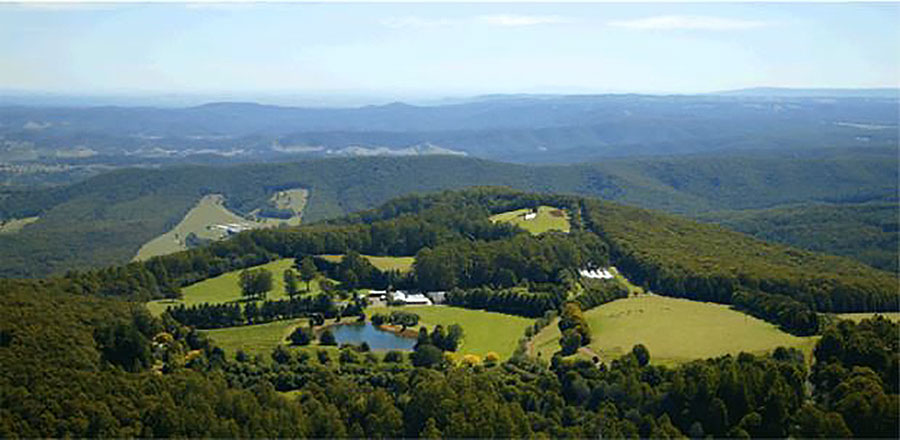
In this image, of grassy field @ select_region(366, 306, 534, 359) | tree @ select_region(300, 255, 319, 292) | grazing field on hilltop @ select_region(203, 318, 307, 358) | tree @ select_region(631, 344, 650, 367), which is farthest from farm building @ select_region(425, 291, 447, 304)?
tree @ select_region(631, 344, 650, 367)

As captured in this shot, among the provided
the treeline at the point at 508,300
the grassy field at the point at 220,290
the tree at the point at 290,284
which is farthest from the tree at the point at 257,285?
the treeline at the point at 508,300

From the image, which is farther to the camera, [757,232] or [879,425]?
[757,232]

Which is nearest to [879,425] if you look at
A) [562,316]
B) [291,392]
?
[562,316]

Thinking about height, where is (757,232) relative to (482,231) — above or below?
below

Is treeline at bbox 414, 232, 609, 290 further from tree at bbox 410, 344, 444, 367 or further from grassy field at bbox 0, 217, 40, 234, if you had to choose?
grassy field at bbox 0, 217, 40, 234

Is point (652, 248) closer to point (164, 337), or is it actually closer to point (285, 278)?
point (285, 278)

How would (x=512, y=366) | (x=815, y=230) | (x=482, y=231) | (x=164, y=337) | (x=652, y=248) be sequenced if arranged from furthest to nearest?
(x=815, y=230) < (x=482, y=231) < (x=652, y=248) < (x=164, y=337) < (x=512, y=366)
